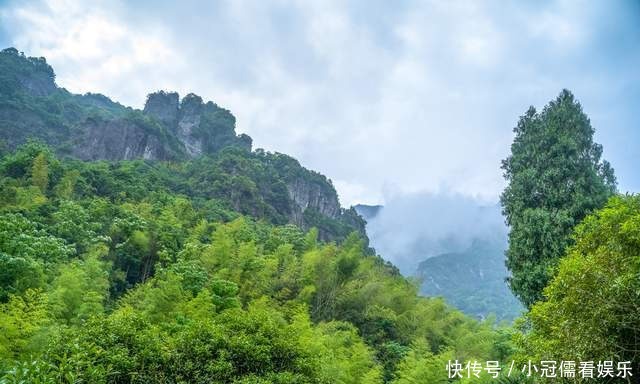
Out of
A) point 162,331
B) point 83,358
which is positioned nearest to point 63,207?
point 162,331

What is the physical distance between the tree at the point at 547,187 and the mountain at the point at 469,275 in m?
47.2

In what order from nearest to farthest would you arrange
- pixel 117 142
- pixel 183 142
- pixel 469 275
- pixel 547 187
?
pixel 547 187 → pixel 117 142 → pixel 183 142 → pixel 469 275

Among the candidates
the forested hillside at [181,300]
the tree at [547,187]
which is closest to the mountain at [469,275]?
the forested hillside at [181,300]

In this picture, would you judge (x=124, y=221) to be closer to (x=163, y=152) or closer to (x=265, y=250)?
(x=265, y=250)

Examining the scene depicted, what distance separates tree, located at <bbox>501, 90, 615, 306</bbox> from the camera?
8.97 metres

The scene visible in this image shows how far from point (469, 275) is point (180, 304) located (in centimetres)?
6696

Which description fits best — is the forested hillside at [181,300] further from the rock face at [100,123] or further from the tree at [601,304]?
the rock face at [100,123]

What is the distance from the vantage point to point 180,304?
8344mm

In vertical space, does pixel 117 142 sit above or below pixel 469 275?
above

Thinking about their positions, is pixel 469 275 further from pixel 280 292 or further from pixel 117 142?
pixel 280 292

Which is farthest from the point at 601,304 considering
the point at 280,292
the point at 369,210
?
the point at 369,210

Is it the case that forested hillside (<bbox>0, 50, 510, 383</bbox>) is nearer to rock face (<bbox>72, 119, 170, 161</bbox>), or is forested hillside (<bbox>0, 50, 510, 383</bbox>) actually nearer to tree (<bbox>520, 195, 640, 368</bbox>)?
tree (<bbox>520, 195, 640, 368</bbox>)

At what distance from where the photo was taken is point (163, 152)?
38.9 meters

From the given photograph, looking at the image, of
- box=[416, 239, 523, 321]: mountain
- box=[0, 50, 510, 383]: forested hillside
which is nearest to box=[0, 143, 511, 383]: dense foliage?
box=[0, 50, 510, 383]: forested hillside
